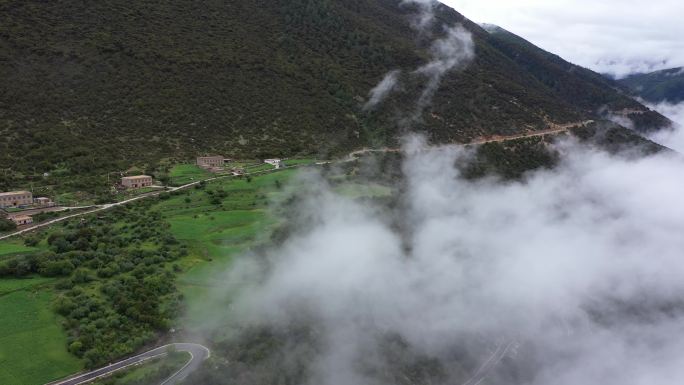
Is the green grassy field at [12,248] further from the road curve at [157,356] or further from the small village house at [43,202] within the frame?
the road curve at [157,356]

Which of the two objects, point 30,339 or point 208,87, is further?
point 208,87

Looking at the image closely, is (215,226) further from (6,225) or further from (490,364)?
(490,364)

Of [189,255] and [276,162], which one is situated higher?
[276,162]

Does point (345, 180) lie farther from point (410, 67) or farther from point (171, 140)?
point (410, 67)

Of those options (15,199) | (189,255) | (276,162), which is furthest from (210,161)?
(189,255)

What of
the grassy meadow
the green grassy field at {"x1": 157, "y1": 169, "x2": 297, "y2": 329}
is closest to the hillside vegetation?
the green grassy field at {"x1": 157, "y1": 169, "x2": 297, "y2": 329}

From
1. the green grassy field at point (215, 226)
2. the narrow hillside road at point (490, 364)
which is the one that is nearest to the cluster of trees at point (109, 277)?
the green grassy field at point (215, 226)

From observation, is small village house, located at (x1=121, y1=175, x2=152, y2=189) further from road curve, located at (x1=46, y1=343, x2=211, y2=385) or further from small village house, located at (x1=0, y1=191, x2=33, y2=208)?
road curve, located at (x1=46, y1=343, x2=211, y2=385)
